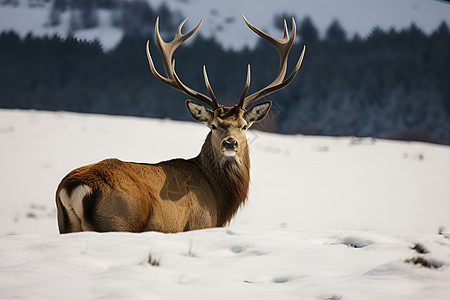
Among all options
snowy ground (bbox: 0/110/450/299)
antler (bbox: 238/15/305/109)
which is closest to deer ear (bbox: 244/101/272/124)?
antler (bbox: 238/15/305/109)

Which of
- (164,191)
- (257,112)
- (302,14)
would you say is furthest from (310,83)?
(164,191)

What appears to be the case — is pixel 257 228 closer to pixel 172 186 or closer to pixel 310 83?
pixel 172 186

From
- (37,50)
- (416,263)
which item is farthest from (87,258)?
(37,50)

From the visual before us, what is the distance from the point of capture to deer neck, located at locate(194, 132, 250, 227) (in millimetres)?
6449

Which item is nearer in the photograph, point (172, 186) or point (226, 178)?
point (172, 186)

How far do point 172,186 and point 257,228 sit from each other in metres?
3.86

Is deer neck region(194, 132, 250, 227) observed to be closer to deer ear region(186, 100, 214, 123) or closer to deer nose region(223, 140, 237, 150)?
deer ear region(186, 100, 214, 123)

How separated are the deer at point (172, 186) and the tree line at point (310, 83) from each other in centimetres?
3796

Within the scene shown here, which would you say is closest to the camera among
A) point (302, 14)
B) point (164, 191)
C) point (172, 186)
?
point (164, 191)

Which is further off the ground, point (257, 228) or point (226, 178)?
point (226, 178)

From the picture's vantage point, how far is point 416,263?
3666mm

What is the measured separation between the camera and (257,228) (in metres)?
9.50

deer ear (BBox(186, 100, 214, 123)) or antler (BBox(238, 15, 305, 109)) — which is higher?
antler (BBox(238, 15, 305, 109))

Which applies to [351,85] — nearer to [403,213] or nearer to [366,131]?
[366,131]
